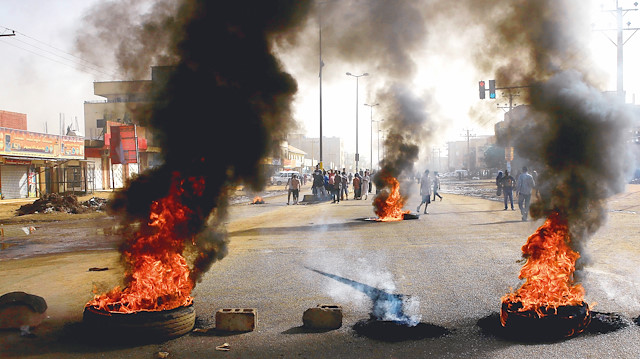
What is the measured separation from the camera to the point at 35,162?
101 ft

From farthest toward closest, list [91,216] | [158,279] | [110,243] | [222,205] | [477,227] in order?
[91,216] → [477,227] → [110,243] → [222,205] → [158,279]

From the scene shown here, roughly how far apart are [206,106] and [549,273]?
4.42m

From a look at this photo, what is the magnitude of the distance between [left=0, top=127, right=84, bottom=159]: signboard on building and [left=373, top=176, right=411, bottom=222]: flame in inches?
829

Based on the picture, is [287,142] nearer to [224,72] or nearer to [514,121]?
[224,72]

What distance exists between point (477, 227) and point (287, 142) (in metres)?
7.96

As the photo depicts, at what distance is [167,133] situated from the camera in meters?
6.20

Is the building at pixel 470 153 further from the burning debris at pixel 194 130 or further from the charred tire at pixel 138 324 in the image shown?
the charred tire at pixel 138 324

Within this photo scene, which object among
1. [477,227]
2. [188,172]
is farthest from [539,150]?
[477,227]

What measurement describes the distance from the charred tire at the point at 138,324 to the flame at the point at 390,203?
1182 centimetres

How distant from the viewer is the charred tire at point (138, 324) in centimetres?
486

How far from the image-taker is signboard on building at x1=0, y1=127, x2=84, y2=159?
2691cm

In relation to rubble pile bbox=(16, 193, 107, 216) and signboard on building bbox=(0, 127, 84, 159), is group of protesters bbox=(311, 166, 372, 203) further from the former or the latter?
signboard on building bbox=(0, 127, 84, 159)

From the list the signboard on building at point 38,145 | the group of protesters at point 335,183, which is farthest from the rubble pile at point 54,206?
the group of protesters at point 335,183

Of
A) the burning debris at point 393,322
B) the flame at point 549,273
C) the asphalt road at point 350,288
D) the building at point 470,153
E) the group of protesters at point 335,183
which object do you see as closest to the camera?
the asphalt road at point 350,288
